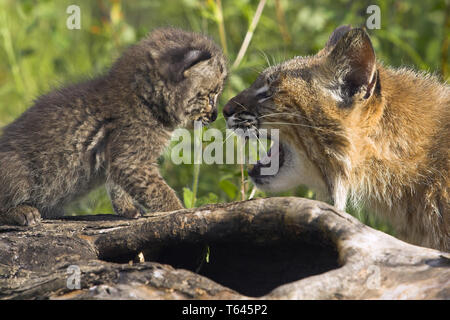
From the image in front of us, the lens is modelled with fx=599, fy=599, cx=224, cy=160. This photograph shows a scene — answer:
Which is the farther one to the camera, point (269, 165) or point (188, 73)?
point (188, 73)

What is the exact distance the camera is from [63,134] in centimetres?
418

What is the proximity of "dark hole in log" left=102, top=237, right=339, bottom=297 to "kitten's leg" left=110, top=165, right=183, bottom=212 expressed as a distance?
1.00 meters

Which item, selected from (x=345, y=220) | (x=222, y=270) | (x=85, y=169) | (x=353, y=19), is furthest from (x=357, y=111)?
(x=353, y=19)

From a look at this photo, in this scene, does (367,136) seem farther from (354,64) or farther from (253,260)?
(253,260)

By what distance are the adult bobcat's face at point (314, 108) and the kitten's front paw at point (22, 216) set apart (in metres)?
1.36

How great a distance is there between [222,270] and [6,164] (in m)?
1.85

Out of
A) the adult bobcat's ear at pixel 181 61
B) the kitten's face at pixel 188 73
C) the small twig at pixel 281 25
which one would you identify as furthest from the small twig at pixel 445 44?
the adult bobcat's ear at pixel 181 61

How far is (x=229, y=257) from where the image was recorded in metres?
3.05

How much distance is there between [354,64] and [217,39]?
3.84 m

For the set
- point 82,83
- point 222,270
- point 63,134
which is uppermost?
point 82,83

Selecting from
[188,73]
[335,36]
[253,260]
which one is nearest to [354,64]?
[335,36]

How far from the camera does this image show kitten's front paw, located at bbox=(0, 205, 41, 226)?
3.69 meters

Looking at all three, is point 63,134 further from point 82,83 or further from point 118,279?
point 118,279

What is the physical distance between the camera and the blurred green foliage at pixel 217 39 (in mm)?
5344
